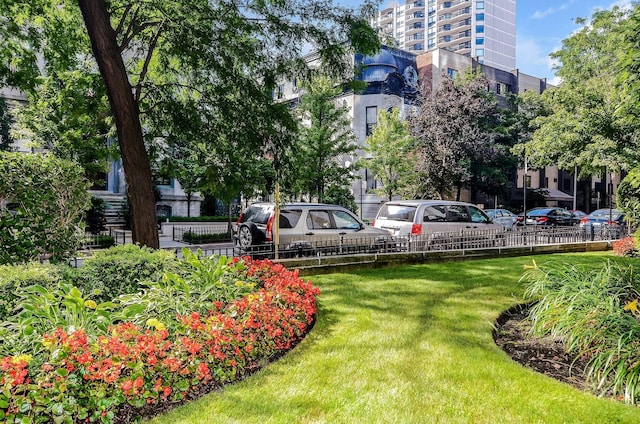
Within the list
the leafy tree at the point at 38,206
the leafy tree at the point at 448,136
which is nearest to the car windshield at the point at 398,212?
the leafy tree at the point at 38,206

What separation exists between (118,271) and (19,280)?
1.22 meters

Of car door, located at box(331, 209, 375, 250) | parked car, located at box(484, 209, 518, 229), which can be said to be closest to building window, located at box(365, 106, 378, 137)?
parked car, located at box(484, 209, 518, 229)

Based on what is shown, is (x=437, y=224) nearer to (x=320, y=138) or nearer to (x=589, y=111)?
(x=320, y=138)

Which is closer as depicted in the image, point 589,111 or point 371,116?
point 589,111

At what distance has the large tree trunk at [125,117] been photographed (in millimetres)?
7793

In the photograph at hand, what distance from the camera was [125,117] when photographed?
314 inches

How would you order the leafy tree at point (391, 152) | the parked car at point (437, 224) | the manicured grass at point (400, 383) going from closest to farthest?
1. the manicured grass at point (400, 383)
2. the parked car at point (437, 224)
3. the leafy tree at point (391, 152)

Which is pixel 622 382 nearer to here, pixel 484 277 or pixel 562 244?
pixel 484 277

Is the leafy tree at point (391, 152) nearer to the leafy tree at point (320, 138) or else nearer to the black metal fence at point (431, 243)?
the leafy tree at point (320, 138)

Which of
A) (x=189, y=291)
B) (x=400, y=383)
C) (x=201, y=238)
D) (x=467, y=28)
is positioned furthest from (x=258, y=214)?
(x=467, y=28)

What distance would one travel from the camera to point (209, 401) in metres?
3.56

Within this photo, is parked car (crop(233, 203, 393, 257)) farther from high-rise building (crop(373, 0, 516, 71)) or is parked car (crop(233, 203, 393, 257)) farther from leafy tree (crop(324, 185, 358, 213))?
high-rise building (crop(373, 0, 516, 71))

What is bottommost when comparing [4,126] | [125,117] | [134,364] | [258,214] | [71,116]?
[134,364]

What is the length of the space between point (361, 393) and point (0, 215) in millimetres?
A: 6766
